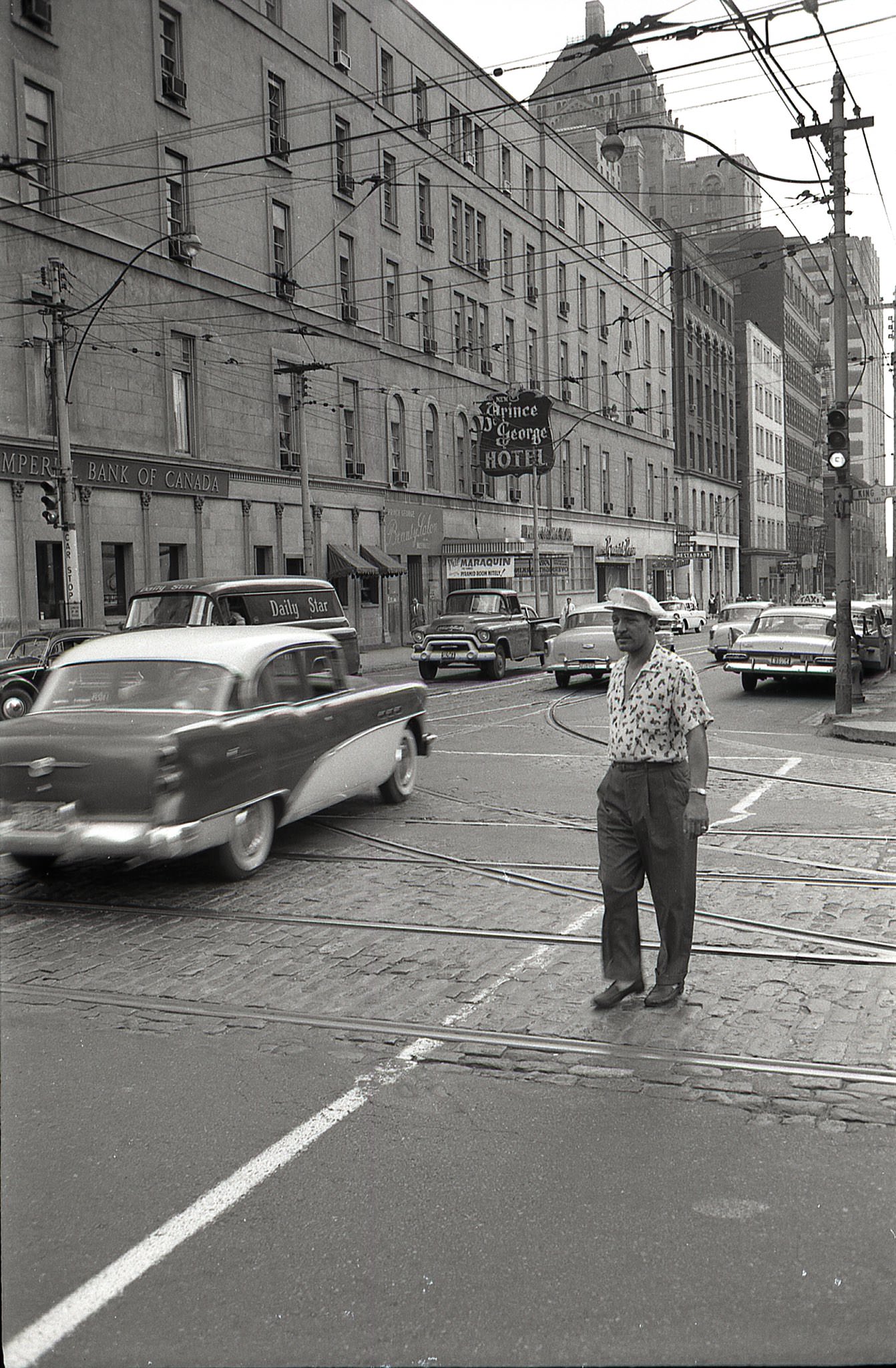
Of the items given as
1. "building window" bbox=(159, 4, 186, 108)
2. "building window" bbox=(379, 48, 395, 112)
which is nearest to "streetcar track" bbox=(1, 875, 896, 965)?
"building window" bbox=(159, 4, 186, 108)

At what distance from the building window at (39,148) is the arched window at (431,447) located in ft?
73.5

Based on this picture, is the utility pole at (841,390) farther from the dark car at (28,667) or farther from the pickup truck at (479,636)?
the dark car at (28,667)

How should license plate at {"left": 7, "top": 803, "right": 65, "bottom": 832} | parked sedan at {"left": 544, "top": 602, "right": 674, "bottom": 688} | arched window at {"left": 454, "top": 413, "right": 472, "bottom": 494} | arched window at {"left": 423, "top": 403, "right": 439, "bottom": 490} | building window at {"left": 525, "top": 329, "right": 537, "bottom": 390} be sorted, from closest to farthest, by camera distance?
license plate at {"left": 7, "top": 803, "right": 65, "bottom": 832} < parked sedan at {"left": 544, "top": 602, "right": 674, "bottom": 688} < arched window at {"left": 423, "top": 403, "right": 439, "bottom": 490} < arched window at {"left": 454, "top": 413, "right": 472, "bottom": 494} < building window at {"left": 525, "top": 329, "right": 537, "bottom": 390}

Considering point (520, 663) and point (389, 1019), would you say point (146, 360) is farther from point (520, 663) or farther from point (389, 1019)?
point (389, 1019)

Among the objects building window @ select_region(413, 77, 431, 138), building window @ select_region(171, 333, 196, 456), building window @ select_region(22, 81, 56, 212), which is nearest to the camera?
building window @ select_region(413, 77, 431, 138)

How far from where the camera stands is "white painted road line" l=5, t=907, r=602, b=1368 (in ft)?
10.2

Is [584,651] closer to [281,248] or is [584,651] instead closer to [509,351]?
[281,248]

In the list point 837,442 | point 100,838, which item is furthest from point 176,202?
point 100,838

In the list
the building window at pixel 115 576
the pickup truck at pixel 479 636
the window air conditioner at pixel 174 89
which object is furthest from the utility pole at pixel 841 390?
the building window at pixel 115 576

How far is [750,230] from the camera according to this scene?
91750 millimetres

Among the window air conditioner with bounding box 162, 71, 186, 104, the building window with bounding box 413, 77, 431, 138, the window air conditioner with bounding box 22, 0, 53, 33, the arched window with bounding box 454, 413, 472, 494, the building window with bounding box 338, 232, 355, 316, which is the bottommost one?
the window air conditioner with bounding box 22, 0, 53, 33

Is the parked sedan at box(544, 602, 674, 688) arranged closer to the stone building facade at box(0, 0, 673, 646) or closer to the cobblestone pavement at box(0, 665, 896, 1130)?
the stone building facade at box(0, 0, 673, 646)

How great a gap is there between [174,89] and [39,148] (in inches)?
173

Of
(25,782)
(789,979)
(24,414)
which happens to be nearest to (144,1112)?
(789,979)
